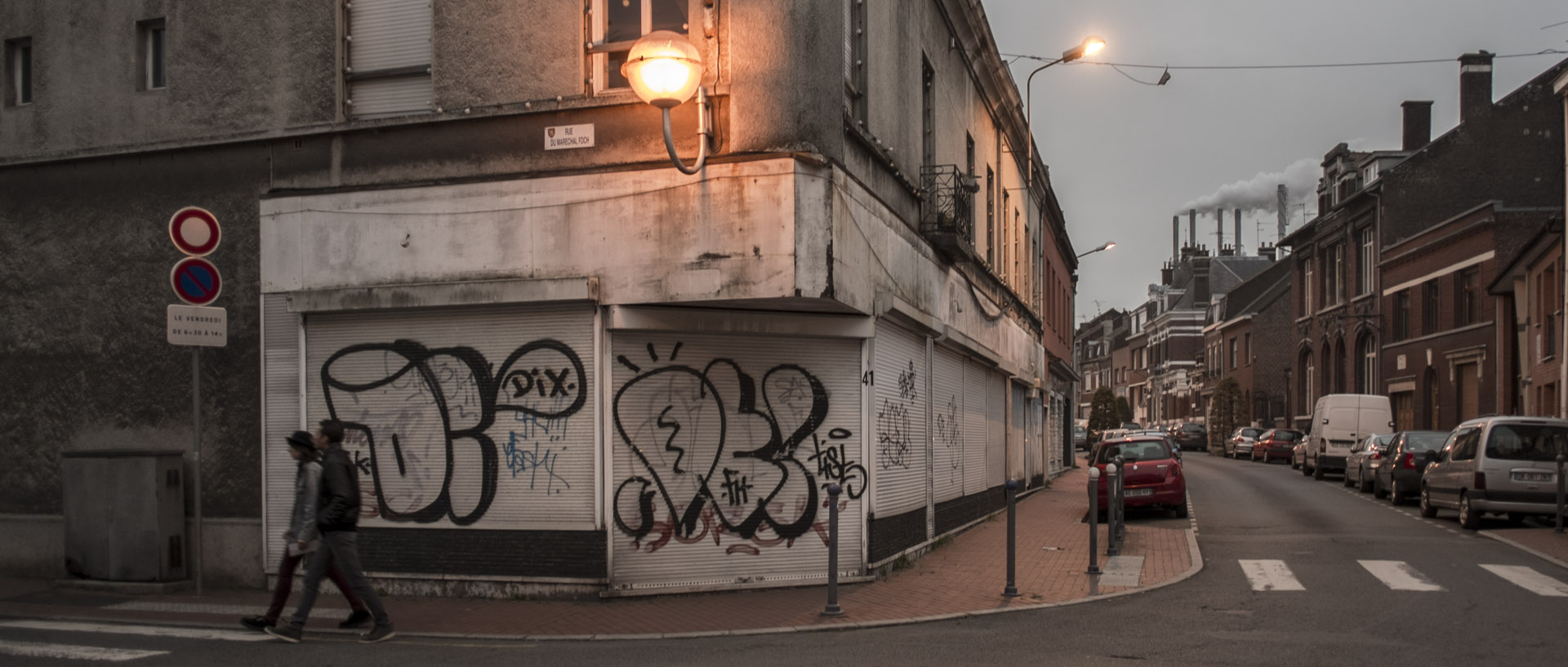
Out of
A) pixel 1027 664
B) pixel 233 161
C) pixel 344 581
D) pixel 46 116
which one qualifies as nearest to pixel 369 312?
pixel 233 161

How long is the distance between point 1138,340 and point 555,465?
8893 centimetres

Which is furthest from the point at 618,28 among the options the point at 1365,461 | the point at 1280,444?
the point at 1280,444

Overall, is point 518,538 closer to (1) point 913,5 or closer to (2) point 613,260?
(2) point 613,260

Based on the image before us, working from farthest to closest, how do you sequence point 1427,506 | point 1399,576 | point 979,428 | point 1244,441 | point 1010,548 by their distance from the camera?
point 1244,441, point 1427,506, point 979,428, point 1399,576, point 1010,548

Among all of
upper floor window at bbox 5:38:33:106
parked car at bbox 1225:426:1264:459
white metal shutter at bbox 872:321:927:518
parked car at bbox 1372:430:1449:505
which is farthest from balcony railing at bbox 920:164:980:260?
parked car at bbox 1225:426:1264:459

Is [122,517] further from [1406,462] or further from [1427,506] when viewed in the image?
[1406,462]

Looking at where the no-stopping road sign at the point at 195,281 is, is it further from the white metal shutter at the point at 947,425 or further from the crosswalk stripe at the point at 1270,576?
the crosswalk stripe at the point at 1270,576

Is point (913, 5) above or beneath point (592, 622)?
above

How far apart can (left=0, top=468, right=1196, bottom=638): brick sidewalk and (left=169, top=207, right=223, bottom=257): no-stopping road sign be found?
10.2 feet

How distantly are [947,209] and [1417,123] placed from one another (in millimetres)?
43138

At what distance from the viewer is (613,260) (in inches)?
461

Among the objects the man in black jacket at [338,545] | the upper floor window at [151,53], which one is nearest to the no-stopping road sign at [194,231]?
the upper floor window at [151,53]

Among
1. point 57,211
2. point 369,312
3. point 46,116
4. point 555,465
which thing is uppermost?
point 46,116

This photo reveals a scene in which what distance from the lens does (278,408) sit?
12.7 meters
